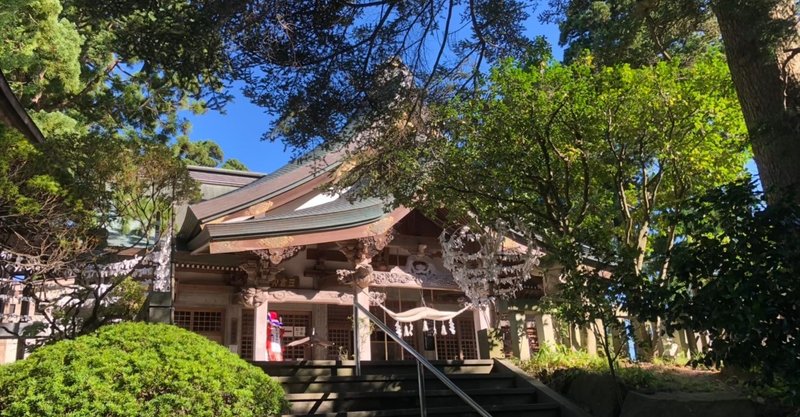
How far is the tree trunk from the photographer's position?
3664 mm

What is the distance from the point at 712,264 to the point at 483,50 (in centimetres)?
358

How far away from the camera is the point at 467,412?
16.4 ft

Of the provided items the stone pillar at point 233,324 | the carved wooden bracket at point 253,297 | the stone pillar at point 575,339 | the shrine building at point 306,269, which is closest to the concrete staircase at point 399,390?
the stone pillar at point 575,339

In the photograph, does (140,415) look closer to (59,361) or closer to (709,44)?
(59,361)

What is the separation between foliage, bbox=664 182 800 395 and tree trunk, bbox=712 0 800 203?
0.32m

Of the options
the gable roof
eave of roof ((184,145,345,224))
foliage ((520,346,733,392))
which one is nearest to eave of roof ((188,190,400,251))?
the gable roof

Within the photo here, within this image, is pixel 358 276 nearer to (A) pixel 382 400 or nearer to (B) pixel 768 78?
(A) pixel 382 400

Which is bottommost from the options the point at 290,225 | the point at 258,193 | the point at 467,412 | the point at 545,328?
the point at 467,412

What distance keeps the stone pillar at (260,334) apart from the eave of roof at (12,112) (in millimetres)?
4269

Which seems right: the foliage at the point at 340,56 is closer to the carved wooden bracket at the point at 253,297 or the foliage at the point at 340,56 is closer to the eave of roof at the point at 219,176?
the carved wooden bracket at the point at 253,297

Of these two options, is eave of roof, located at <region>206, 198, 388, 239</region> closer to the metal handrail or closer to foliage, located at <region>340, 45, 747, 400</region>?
foliage, located at <region>340, 45, 747, 400</region>

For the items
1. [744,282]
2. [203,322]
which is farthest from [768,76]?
[203,322]

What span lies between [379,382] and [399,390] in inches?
11.6

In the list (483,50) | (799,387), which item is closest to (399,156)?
(483,50)
